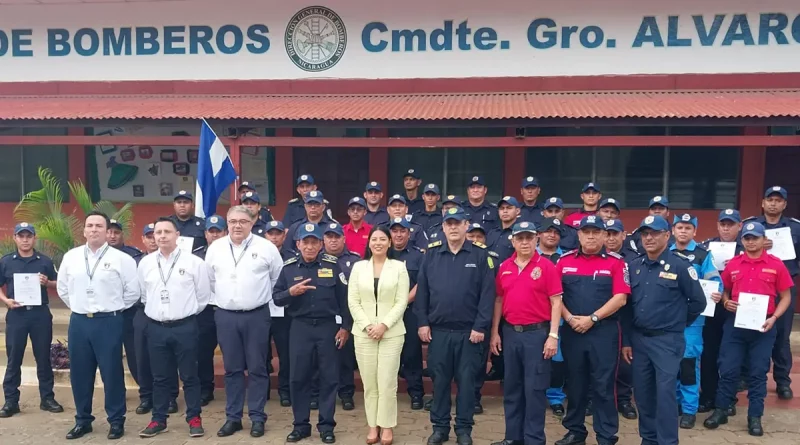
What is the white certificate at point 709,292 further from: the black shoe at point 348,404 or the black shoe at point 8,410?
the black shoe at point 8,410

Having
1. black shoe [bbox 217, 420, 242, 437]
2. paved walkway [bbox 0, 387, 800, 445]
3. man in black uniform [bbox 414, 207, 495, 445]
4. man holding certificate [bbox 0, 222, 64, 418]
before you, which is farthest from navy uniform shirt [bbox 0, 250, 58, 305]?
man in black uniform [bbox 414, 207, 495, 445]

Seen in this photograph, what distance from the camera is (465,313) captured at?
423 centimetres

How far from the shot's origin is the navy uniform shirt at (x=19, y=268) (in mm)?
5141

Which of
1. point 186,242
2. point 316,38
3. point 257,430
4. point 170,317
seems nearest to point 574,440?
point 257,430

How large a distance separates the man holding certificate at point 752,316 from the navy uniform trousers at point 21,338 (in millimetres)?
5846

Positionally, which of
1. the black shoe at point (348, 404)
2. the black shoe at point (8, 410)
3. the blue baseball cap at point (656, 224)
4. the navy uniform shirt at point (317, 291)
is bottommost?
the black shoe at point (8, 410)

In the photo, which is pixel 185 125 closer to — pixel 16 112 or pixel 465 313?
pixel 16 112

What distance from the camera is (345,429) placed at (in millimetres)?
4758

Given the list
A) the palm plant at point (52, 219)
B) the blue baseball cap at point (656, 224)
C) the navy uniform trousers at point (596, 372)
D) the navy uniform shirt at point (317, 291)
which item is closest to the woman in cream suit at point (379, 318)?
the navy uniform shirt at point (317, 291)

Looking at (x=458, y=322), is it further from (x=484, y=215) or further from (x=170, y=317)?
(x=170, y=317)

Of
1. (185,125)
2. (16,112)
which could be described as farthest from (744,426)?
(16,112)

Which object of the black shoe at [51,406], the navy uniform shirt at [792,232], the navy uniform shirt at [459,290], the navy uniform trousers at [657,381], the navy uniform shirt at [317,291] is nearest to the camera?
Result: the navy uniform trousers at [657,381]

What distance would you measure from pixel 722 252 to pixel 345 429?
3.62 metres

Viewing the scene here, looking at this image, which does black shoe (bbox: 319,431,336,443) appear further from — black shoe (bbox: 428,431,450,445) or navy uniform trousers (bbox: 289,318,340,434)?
black shoe (bbox: 428,431,450,445)
